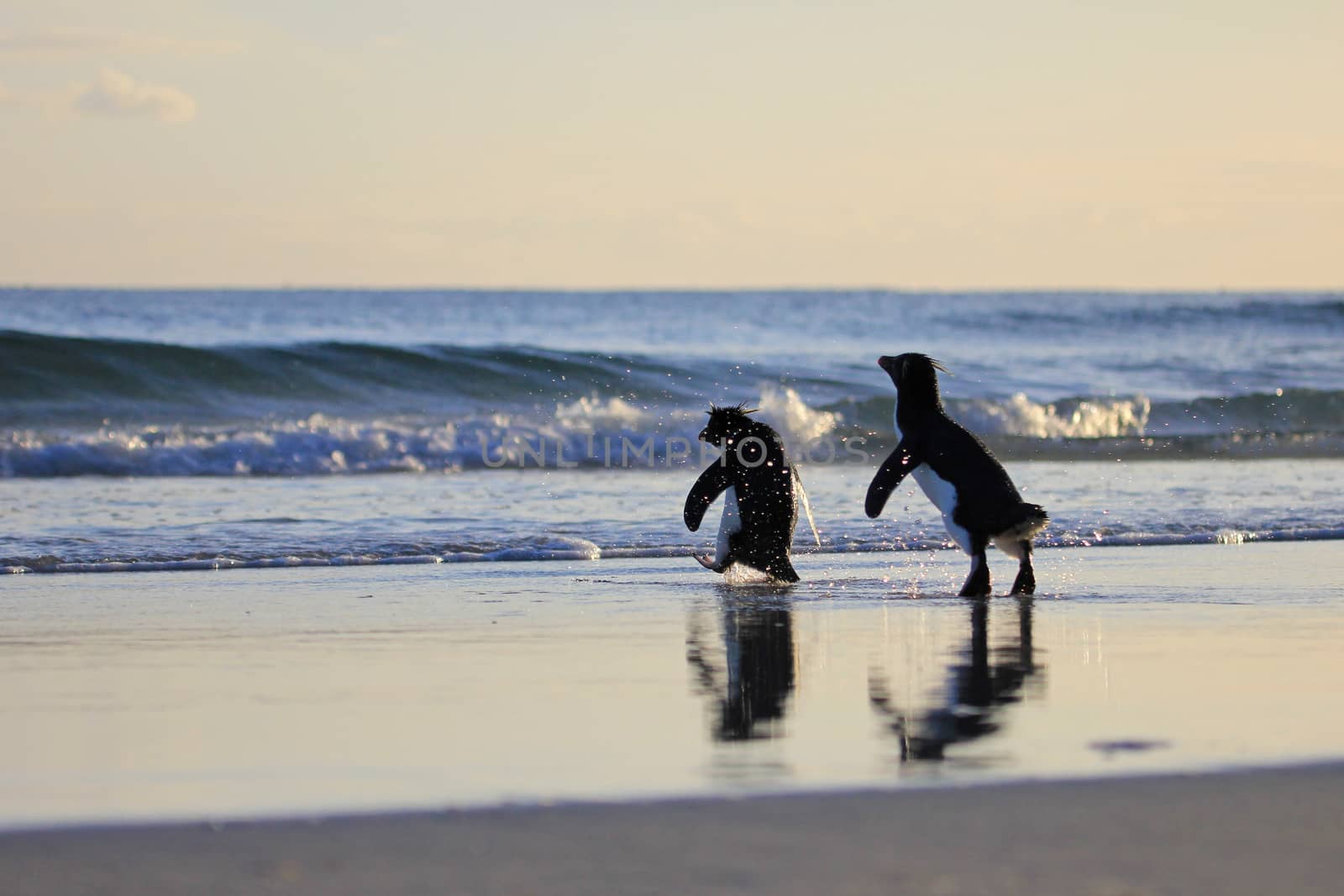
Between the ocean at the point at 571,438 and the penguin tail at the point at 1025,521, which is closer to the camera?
the penguin tail at the point at 1025,521

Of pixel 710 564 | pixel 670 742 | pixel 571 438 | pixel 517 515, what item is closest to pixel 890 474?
pixel 710 564

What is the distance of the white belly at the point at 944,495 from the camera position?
8914 mm

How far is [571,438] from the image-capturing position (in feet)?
63.0

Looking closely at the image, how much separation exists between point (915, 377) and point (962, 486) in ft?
2.49

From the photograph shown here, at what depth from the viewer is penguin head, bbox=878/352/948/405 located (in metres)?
9.34

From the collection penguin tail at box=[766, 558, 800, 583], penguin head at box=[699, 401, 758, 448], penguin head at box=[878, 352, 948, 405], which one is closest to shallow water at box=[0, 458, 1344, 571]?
penguin head at box=[699, 401, 758, 448]

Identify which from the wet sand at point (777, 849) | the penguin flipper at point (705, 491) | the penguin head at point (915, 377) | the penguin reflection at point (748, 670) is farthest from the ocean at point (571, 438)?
the wet sand at point (777, 849)

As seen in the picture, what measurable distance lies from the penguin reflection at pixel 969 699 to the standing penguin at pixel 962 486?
4.07 ft

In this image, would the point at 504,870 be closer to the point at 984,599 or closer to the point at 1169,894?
the point at 1169,894

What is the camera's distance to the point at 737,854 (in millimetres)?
4008

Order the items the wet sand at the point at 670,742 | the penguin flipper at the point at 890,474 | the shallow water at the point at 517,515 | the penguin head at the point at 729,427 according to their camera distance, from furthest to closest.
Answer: the shallow water at the point at 517,515, the penguin head at the point at 729,427, the penguin flipper at the point at 890,474, the wet sand at the point at 670,742

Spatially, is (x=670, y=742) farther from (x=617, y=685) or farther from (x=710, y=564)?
(x=710, y=564)

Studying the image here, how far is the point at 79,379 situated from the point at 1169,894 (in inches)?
878

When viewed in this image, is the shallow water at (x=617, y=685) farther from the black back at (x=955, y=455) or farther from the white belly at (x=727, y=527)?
the black back at (x=955, y=455)
